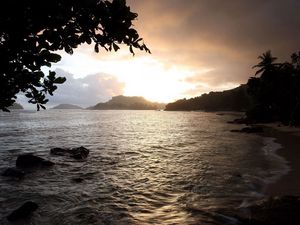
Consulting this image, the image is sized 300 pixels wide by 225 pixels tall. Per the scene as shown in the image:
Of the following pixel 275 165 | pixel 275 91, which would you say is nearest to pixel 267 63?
pixel 275 91

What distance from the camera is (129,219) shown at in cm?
1290

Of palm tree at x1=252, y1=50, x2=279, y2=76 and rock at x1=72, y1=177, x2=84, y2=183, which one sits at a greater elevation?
palm tree at x1=252, y1=50, x2=279, y2=76

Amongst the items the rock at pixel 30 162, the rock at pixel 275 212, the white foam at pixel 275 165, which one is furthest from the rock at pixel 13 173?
the white foam at pixel 275 165

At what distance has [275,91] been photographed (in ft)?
219

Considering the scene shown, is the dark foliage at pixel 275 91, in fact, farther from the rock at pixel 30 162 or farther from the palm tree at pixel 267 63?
the rock at pixel 30 162

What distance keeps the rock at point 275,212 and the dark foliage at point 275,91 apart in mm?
46239

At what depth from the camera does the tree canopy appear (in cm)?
414

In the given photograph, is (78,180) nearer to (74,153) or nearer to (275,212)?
(74,153)

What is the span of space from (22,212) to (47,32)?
1105 cm

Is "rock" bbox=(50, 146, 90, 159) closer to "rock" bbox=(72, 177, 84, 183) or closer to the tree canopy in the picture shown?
"rock" bbox=(72, 177, 84, 183)

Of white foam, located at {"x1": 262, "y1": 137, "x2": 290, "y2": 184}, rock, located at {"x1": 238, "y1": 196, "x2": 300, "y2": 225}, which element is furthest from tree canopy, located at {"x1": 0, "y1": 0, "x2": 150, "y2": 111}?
white foam, located at {"x1": 262, "y1": 137, "x2": 290, "y2": 184}

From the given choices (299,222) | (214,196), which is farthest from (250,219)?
(214,196)

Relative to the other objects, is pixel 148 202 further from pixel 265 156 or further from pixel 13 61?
pixel 265 156

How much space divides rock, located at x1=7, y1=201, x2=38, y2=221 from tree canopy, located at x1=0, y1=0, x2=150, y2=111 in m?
9.40
